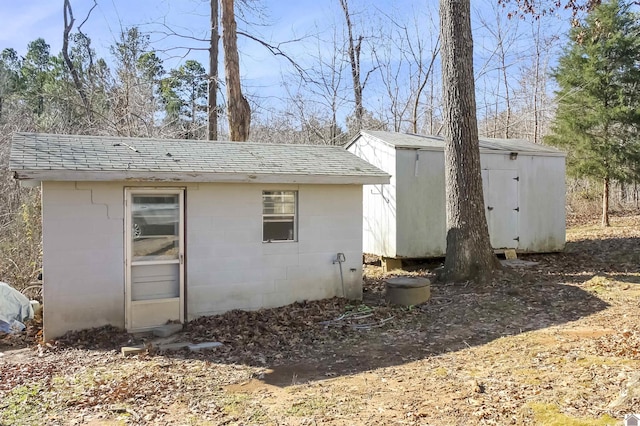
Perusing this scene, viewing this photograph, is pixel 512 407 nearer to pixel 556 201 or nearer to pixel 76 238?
pixel 76 238

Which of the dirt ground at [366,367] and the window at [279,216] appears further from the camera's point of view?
the window at [279,216]

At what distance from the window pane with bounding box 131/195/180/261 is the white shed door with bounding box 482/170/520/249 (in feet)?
24.9

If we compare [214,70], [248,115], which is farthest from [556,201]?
[214,70]

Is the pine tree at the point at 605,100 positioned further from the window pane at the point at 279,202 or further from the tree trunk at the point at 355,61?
the window pane at the point at 279,202

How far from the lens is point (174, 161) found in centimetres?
732

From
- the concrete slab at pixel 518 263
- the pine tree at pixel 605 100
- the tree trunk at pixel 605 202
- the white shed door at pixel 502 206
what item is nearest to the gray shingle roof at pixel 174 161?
the white shed door at pixel 502 206

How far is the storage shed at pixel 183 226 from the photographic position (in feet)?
21.6

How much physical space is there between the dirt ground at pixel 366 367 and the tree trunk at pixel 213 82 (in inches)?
351

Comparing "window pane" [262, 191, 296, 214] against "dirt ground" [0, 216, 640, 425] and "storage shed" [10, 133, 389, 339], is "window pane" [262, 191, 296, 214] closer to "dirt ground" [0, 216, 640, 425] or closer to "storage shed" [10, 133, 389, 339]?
"storage shed" [10, 133, 389, 339]

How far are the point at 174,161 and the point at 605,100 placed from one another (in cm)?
1553

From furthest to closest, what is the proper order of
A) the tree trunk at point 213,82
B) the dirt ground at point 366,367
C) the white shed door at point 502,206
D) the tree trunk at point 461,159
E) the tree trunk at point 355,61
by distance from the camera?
the tree trunk at point 355,61 < the tree trunk at point 213,82 < the white shed door at point 502,206 < the tree trunk at point 461,159 < the dirt ground at point 366,367

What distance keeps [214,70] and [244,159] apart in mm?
8568

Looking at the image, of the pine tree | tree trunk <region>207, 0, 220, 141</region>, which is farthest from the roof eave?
the pine tree

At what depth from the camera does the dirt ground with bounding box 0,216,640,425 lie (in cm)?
405
